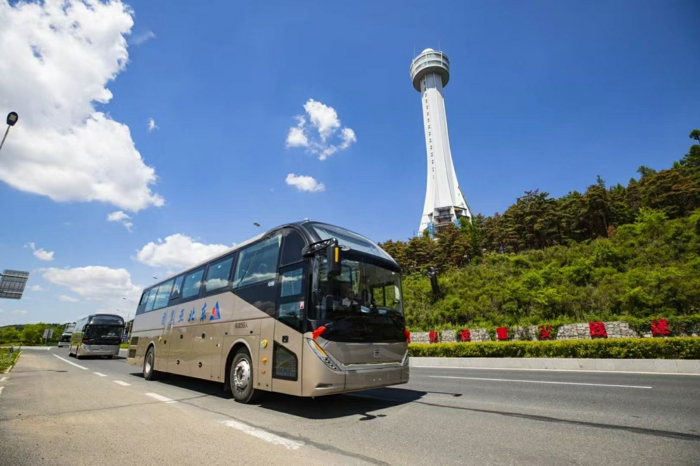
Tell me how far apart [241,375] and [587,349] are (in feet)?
45.2

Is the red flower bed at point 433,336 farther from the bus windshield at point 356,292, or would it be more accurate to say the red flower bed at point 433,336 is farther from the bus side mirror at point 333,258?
the bus side mirror at point 333,258

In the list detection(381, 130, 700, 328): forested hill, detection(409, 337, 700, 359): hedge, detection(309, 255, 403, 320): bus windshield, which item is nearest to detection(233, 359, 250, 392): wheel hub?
detection(309, 255, 403, 320): bus windshield

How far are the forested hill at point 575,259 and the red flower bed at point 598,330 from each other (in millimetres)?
2473

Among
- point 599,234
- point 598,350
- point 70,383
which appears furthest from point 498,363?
point 599,234

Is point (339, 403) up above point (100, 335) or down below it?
below

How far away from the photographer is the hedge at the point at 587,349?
11992 mm

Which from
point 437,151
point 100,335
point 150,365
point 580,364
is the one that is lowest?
point 580,364

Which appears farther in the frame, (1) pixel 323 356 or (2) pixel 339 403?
(2) pixel 339 403

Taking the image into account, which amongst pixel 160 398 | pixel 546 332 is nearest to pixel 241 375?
pixel 160 398

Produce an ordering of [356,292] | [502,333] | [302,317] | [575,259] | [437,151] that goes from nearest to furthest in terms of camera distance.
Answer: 1. [302,317]
2. [356,292]
3. [502,333]
4. [575,259]
5. [437,151]

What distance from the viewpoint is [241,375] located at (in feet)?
23.0

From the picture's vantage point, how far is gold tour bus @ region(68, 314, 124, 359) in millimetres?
23453

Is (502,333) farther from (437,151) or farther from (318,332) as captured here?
(437,151)

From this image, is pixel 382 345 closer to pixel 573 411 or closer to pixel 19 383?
pixel 573 411
